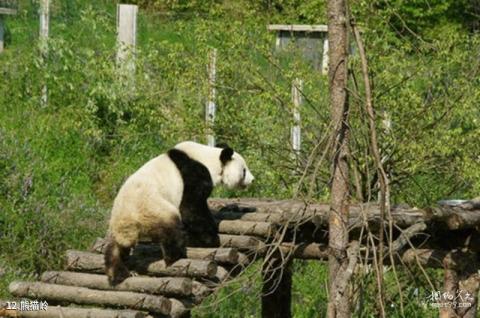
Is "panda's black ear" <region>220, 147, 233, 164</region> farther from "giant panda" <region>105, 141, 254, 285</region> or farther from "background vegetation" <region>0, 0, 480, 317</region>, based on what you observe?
"background vegetation" <region>0, 0, 480, 317</region>

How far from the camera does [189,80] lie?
9641mm

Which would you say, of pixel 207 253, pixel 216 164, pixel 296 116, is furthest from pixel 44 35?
pixel 207 253

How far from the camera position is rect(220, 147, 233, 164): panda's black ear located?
7445 millimetres

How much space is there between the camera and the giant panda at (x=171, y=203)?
658cm

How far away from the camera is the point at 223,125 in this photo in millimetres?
9414

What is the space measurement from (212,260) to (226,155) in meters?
1.04

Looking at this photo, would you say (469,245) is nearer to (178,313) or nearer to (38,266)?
(178,313)

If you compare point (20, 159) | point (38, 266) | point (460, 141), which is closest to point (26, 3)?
point (20, 159)

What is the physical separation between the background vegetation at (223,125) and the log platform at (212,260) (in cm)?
76

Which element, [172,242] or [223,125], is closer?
[172,242]

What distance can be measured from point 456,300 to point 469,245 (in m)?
0.36

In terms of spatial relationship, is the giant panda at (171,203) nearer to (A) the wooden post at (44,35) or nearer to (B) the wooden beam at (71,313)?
(B) the wooden beam at (71,313)

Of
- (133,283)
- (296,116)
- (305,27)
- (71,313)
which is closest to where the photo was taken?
(71,313)

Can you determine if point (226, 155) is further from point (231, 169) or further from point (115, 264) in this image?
point (115, 264)
